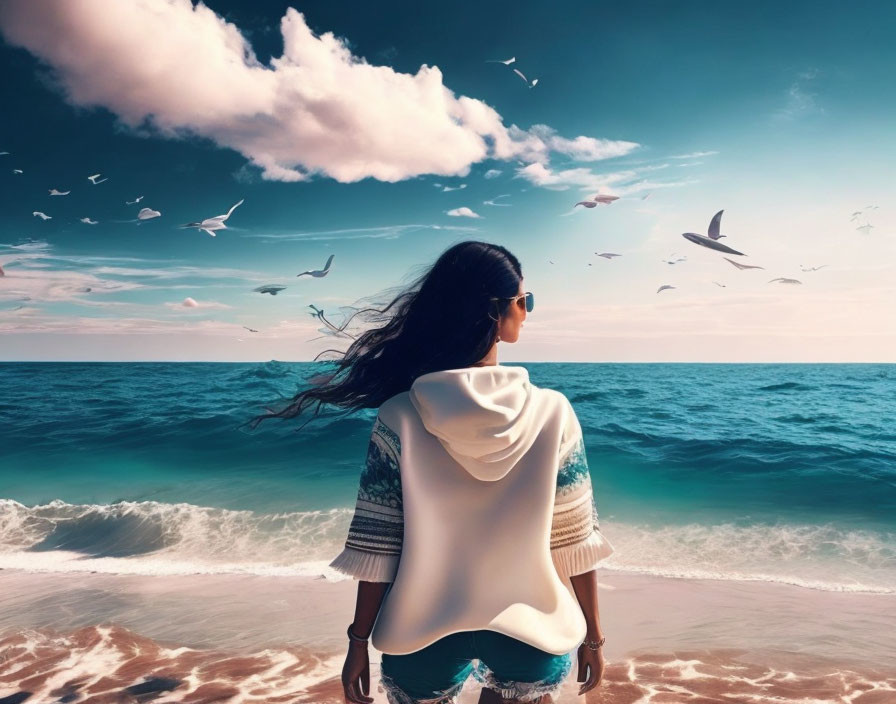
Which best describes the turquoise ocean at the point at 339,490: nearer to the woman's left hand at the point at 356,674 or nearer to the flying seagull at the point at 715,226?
the woman's left hand at the point at 356,674

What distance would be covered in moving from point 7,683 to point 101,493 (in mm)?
8750

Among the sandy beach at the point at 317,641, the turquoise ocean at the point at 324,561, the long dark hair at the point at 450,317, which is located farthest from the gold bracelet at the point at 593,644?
the sandy beach at the point at 317,641

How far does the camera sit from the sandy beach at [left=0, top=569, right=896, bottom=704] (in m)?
4.13

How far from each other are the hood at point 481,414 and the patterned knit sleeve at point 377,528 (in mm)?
187

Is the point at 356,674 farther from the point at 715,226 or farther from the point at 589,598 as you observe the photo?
the point at 715,226

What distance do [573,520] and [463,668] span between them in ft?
1.69

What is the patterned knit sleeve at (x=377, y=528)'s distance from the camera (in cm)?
162

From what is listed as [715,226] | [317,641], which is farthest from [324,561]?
[715,226]

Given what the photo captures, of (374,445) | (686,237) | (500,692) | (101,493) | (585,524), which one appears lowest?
(101,493)

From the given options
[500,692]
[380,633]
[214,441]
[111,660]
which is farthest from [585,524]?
[214,441]

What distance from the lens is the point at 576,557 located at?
1.73 m

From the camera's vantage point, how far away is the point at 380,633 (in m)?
1.60

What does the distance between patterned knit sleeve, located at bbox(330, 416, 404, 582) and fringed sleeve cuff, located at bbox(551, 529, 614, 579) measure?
1.56 ft

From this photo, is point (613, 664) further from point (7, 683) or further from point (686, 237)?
point (7, 683)
